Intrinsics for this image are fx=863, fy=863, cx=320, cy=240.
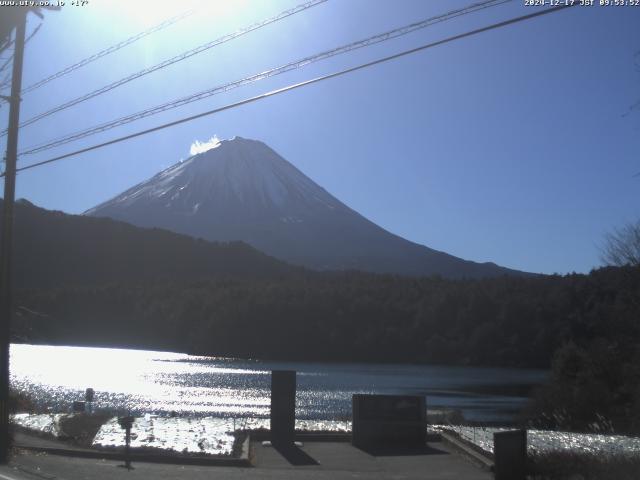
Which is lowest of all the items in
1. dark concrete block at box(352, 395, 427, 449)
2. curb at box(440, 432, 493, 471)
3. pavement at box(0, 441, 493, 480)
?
pavement at box(0, 441, 493, 480)

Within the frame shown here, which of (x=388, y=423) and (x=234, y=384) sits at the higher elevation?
(x=234, y=384)

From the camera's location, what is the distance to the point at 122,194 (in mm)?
176125

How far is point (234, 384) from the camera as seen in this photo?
55375 millimetres

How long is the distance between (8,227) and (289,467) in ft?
23.0

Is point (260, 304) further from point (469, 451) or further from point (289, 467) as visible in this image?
point (289, 467)

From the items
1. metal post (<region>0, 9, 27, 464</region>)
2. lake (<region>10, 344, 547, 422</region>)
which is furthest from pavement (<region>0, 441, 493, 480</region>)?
lake (<region>10, 344, 547, 422</region>)

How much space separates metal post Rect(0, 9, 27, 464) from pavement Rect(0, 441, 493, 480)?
1.17 meters

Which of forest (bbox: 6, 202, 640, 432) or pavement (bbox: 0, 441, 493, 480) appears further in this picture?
forest (bbox: 6, 202, 640, 432)

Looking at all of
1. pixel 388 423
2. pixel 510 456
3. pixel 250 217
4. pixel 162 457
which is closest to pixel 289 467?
pixel 162 457

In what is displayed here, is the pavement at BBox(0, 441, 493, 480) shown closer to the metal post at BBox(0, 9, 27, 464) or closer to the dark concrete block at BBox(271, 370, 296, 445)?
the dark concrete block at BBox(271, 370, 296, 445)

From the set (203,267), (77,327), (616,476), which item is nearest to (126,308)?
(77,327)

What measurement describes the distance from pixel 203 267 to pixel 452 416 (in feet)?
333

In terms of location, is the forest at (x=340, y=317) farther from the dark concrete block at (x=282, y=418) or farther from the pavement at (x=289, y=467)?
the pavement at (x=289, y=467)

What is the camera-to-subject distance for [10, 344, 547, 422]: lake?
1619 inches
